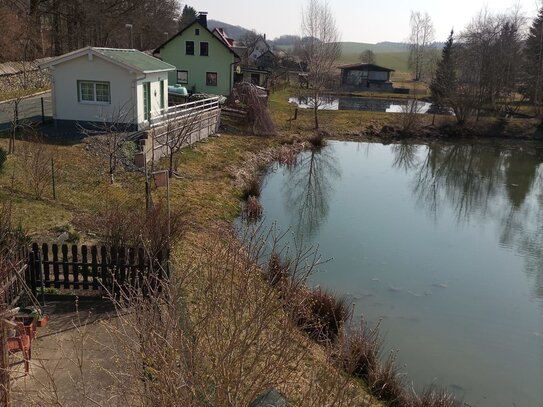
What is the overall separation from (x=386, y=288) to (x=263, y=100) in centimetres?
2401

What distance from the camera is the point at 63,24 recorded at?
48219mm

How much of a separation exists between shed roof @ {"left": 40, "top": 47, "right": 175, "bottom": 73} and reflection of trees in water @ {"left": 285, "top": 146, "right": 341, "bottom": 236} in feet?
27.3

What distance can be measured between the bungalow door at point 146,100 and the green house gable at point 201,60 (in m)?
16.7

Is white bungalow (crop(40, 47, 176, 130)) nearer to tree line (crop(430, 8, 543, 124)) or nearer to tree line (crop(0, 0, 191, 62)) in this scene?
tree line (crop(0, 0, 191, 62))

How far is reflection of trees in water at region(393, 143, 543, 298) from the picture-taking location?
19.4m

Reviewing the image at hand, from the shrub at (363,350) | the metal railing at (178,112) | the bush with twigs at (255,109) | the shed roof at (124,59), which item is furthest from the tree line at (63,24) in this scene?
the shrub at (363,350)

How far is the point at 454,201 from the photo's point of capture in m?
24.3

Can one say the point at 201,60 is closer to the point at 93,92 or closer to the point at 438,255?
the point at 93,92

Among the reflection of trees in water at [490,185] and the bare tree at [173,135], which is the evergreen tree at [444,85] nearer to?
the reflection of trees in water at [490,185]

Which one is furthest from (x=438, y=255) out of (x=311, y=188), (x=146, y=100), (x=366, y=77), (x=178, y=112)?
(x=366, y=77)

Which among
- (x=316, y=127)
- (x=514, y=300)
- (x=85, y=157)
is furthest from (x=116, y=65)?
(x=316, y=127)

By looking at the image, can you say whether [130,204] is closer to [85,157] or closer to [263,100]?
[85,157]

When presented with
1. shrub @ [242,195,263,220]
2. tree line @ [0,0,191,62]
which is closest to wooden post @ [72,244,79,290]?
shrub @ [242,195,263,220]

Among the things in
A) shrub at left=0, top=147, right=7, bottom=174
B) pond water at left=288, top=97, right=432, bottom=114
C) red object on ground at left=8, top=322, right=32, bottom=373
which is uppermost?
pond water at left=288, top=97, right=432, bottom=114
